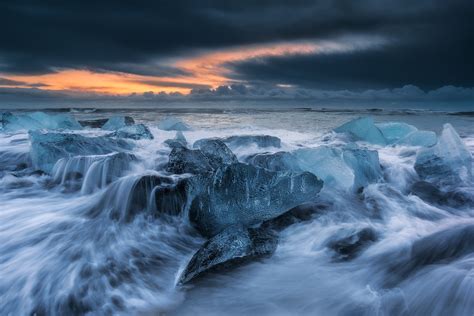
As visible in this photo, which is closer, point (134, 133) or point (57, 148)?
point (57, 148)

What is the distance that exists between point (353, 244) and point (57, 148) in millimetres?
5391

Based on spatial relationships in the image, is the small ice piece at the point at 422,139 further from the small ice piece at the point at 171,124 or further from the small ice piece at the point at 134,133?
the small ice piece at the point at 171,124

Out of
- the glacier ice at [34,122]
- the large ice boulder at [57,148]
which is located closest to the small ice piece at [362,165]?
the large ice boulder at [57,148]

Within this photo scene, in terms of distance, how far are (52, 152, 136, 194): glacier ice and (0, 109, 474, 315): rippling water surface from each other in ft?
0.88

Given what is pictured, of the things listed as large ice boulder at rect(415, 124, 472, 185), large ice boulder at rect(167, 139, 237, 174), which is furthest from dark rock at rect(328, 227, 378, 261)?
large ice boulder at rect(415, 124, 472, 185)

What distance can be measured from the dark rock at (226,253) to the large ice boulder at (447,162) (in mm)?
4310

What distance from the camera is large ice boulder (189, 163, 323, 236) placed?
3996 mm

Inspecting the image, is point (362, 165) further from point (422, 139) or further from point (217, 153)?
point (422, 139)

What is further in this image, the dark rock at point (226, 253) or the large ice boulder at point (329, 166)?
the large ice boulder at point (329, 166)

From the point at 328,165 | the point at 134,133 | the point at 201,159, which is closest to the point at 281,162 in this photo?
the point at 328,165

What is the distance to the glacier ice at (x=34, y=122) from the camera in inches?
500

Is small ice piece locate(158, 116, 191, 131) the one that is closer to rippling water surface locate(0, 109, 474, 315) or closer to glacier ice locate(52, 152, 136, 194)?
glacier ice locate(52, 152, 136, 194)

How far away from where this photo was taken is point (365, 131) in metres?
11.1

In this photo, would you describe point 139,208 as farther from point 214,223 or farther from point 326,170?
point 326,170
